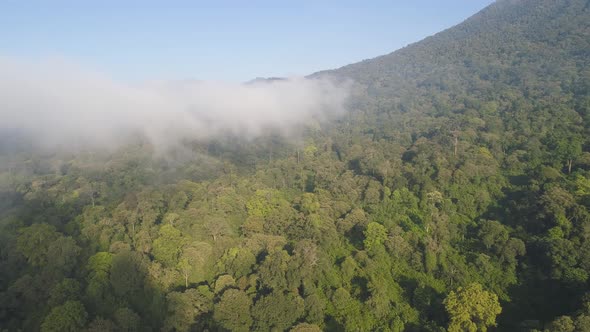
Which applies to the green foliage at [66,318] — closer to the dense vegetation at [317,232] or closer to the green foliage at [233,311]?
the dense vegetation at [317,232]

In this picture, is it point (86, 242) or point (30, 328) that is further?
point (86, 242)

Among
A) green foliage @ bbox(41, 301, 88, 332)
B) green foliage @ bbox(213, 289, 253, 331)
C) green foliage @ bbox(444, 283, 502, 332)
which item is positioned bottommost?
green foliage @ bbox(444, 283, 502, 332)

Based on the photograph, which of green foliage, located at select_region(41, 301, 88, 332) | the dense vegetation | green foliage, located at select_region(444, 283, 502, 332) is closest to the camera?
green foliage, located at select_region(41, 301, 88, 332)

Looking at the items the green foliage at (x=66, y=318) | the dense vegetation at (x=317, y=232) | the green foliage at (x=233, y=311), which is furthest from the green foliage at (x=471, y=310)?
the green foliage at (x=66, y=318)

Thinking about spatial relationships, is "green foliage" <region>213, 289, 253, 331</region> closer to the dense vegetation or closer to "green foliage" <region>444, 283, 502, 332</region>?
the dense vegetation

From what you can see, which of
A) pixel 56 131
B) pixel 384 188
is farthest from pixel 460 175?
pixel 56 131

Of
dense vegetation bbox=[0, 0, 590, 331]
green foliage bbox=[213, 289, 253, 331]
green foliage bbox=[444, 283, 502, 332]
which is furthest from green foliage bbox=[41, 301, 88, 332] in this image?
green foliage bbox=[444, 283, 502, 332]

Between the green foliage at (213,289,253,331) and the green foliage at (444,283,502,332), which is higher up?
the green foliage at (213,289,253,331)

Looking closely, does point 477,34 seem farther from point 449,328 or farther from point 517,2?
point 449,328
